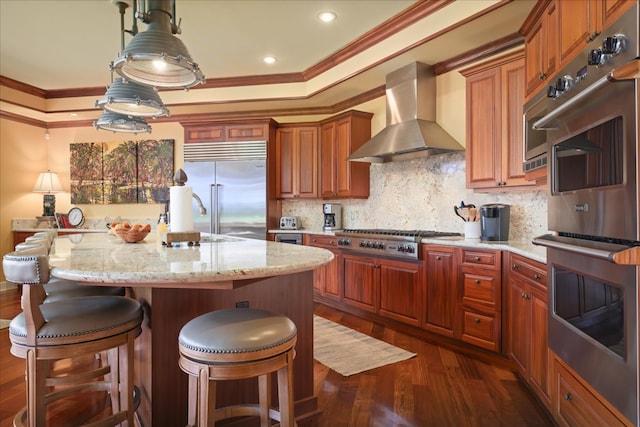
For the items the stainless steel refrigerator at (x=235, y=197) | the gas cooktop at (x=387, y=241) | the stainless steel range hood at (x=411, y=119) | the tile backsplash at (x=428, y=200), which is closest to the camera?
the tile backsplash at (x=428, y=200)

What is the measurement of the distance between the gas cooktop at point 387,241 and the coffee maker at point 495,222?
0.51 metres

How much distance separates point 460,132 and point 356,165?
1.41 m

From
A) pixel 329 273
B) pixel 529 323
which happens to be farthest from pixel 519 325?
pixel 329 273

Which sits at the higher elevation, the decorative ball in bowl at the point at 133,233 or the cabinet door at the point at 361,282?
the decorative ball in bowl at the point at 133,233

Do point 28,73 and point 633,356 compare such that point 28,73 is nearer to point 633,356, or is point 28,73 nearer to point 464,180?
point 464,180

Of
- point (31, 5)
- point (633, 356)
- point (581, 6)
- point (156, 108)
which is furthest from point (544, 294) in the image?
point (31, 5)

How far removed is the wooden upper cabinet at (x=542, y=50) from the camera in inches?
86.4

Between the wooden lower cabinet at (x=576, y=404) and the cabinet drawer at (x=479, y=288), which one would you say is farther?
the cabinet drawer at (x=479, y=288)

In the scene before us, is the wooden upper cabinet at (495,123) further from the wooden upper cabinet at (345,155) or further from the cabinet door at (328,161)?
the cabinet door at (328,161)

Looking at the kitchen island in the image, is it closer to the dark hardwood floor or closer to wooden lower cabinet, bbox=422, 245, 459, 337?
the dark hardwood floor

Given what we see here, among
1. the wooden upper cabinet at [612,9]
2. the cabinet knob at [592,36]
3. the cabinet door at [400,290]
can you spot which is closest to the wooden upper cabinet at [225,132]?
the cabinet door at [400,290]

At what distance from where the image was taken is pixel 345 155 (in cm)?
480

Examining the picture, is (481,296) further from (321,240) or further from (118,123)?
(118,123)

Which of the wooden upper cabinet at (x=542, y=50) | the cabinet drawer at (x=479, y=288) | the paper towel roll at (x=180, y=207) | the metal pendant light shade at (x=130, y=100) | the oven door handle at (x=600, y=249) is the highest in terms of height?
the wooden upper cabinet at (x=542, y=50)
